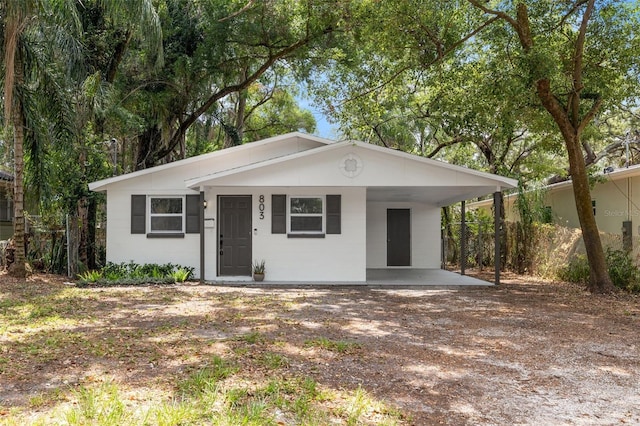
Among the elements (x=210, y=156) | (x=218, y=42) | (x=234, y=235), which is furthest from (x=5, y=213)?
(x=234, y=235)

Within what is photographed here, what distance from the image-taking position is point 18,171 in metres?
11.5

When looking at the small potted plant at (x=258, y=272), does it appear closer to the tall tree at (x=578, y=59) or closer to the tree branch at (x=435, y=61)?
the tree branch at (x=435, y=61)

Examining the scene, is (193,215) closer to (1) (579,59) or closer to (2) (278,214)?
(2) (278,214)

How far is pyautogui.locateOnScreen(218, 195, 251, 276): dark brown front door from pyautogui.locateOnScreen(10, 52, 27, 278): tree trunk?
4629 millimetres

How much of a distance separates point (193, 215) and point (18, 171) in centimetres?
413

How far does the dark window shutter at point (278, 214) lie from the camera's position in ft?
40.7

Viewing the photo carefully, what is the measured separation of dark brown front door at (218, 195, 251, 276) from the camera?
1270cm

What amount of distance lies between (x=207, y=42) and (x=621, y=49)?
1117 centimetres

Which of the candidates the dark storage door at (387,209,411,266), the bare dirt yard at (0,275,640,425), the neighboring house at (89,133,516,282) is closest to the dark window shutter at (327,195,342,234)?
the neighboring house at (89,133,516,282)

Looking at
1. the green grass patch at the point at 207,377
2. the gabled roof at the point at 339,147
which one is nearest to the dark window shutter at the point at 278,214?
the gabled roof at the point at 339,147

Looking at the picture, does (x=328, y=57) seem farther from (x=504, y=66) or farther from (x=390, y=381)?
(x=390, y=381)

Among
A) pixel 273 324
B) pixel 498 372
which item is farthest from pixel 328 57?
pixel 498 372

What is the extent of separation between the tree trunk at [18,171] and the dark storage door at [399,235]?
36.8 ft

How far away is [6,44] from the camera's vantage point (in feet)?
34.5
